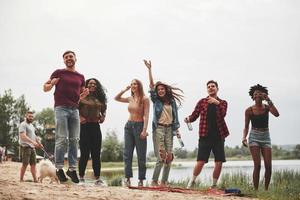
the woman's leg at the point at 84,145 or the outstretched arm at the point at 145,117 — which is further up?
the outstretched arm at the point at 145,117

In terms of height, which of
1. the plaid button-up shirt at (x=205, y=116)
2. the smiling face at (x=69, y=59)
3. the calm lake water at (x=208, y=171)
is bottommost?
the calm lake water at (x=208, y=171)

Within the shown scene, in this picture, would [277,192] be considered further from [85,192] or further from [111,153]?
[111,153]

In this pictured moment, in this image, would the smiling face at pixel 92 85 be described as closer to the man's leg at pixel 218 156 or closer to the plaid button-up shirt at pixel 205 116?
the plaid button-up shirt at pixel 205 116

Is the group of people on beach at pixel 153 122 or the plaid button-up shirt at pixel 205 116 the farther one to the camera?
the plaid button-up shirt at pixel 205 116

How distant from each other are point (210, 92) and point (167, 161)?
1.48 metres

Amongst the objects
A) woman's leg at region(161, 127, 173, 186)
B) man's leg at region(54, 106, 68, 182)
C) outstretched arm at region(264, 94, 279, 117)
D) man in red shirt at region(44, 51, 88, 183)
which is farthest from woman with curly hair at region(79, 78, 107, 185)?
outstretched arm at region(264, 94, 279, 117)

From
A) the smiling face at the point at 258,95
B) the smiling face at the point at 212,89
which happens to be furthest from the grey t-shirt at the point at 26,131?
the smiling face at the point at 258,95

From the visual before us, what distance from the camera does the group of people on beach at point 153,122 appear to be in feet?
20.9

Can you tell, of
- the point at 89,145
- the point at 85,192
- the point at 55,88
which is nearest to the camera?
the point at 85,192

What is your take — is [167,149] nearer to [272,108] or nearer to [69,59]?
[272,108]

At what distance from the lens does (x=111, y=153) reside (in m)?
50.0

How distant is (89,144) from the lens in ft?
22.5

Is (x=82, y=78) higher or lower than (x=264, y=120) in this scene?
higher

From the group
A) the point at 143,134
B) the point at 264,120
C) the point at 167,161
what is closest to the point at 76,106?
the point at 143,134
